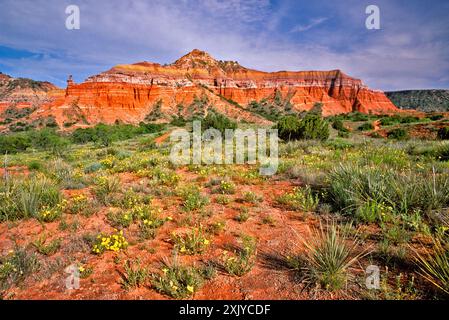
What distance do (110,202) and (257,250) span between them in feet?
12.4

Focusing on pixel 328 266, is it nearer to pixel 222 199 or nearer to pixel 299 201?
pixel 299 201

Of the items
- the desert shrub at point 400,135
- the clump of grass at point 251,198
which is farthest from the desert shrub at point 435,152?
the desert shrub at point 400,135

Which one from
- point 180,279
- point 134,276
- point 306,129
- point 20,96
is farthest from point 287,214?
point 20,96

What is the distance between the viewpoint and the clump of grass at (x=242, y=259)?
3.22 metres

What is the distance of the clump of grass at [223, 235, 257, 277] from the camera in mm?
3221

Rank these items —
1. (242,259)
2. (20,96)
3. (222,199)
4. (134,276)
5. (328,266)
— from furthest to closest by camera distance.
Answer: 1. (20,96)
2. (222,199)
3. (242,259)
4. (134,276)
5. (328,266)

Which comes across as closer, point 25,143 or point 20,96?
point 25,143

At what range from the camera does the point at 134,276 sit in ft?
10.00

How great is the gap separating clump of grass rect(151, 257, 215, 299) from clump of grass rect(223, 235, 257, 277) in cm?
25

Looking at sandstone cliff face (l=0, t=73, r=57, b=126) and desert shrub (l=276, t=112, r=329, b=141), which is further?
sandstone cliff face (l=0, t=73, r=57, b=126)

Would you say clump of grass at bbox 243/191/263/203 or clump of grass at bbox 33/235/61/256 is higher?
clump of grass at bbox 243/191/263/203

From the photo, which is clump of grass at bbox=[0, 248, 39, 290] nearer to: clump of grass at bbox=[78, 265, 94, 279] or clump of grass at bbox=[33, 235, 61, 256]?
clump of grass at bbox=[33, 235, 61, 256]

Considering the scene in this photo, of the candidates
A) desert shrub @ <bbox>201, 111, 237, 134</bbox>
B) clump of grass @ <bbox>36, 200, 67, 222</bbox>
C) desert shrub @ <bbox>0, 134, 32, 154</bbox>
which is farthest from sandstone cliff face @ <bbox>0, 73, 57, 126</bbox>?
clump of grass @ <bbox>36, 200, 67, 222</bbox>

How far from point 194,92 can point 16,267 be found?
75.0 meters
